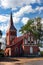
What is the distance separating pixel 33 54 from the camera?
58625mm

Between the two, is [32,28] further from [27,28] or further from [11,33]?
[11,33]

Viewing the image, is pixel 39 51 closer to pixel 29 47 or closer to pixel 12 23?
pixel 29 47

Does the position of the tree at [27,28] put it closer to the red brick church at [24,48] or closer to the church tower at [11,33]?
the red brick church at [24,48]

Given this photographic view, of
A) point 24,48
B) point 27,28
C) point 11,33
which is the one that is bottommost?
point 24,48

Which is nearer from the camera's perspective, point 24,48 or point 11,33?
point 24,48

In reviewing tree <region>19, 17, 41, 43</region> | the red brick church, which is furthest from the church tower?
tree <region>19, 17, 41, 43</region>

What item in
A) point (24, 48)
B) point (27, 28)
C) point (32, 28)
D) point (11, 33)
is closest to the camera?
point (24, 48)

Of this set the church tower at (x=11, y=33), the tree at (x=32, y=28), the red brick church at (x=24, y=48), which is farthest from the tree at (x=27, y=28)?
the church tower at (x=11, y=33)

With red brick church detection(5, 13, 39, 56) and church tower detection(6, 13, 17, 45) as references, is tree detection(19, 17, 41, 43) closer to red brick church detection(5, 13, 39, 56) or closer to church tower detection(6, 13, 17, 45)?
red brick church detection(5, 13, 39, 56)

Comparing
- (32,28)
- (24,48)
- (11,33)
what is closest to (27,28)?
(32,28)

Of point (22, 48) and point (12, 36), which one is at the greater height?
point (12, 36)

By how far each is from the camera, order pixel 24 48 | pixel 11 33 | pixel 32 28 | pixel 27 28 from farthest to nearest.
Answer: pixel 11 33
pixel 32 28
pixel 27 28
pixel 24 48

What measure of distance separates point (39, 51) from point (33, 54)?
211 centimetres

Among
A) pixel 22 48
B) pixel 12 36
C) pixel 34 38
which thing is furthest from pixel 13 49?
pixel 12 36
